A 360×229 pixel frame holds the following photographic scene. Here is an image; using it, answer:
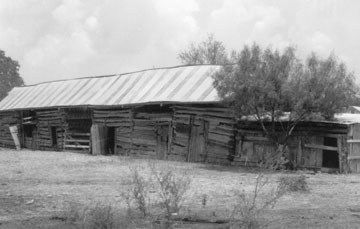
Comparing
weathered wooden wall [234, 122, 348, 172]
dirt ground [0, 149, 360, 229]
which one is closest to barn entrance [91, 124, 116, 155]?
dirt ground [0, 149, 360, 229]

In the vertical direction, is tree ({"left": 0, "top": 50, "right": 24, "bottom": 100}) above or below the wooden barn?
above

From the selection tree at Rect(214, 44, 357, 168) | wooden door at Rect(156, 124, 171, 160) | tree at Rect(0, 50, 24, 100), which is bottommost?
wooden door at Rect(156, 124, 171, 160)

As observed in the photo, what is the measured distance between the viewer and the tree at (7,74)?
57.1 meters

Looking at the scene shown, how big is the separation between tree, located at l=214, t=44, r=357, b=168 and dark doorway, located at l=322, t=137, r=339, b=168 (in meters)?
2.25

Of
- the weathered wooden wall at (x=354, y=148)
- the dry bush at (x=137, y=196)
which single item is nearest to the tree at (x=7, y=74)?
the weathered wooden wall at (x=354, y=148)

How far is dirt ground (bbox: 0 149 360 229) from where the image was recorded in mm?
7332

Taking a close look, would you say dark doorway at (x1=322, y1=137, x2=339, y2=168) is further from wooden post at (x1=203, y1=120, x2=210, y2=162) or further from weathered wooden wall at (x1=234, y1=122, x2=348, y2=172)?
wooden post at (x1=203, y1=120, x2=210, y2=162)

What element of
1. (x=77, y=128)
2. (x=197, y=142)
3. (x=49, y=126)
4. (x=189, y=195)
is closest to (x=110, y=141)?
(x=77, y=128)

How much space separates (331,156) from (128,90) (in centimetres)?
1065

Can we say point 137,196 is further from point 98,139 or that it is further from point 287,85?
Result: point 98,139

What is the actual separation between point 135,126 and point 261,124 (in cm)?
741

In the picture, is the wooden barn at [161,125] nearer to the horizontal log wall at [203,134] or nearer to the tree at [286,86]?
the horizontal log wall at [203,134]

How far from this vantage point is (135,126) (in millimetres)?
22859

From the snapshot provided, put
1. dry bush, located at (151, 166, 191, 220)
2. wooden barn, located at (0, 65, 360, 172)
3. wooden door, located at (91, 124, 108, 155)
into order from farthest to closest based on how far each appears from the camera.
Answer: wooden door, located at (91, 124, 108, 155), wooden barn, located at (0, 65, 360, 172), dry bush, located at (151, 166, 191, 220)
